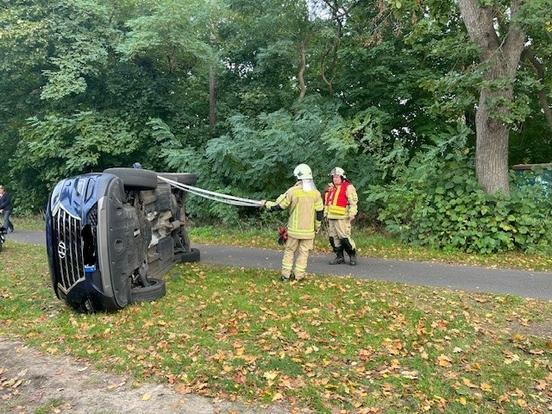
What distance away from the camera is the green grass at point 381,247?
9.58 meters

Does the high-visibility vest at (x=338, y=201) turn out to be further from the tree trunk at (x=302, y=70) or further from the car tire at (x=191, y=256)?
the tree trunk at (x=302, y=70)

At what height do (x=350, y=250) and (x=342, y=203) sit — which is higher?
(x=342, y=203)

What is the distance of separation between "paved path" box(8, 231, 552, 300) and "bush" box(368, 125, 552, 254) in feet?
5.04

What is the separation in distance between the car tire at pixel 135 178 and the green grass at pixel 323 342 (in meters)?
1.59

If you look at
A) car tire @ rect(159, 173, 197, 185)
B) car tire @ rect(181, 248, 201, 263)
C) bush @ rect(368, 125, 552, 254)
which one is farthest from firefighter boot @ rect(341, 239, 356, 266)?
car tire @ rect(159, 173, 197, 185)

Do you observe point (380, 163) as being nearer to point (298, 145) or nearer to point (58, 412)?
point (298, 145)

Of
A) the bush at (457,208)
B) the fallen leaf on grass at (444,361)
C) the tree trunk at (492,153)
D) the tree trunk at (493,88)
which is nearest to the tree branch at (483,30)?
the tree trunk at (493,88)

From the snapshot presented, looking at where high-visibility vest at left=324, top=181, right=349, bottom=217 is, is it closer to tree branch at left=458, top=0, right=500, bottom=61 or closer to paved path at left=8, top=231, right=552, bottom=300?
paved path at left=8, top=231, right=552, bottom=300

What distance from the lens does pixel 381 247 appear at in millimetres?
11234

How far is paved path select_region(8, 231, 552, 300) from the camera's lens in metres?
7.71

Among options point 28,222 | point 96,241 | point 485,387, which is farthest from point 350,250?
point 28,222

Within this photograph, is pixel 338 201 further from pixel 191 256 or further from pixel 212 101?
pixel 212 101

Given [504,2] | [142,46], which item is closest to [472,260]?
A: [504,2]

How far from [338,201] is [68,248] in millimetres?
4891
